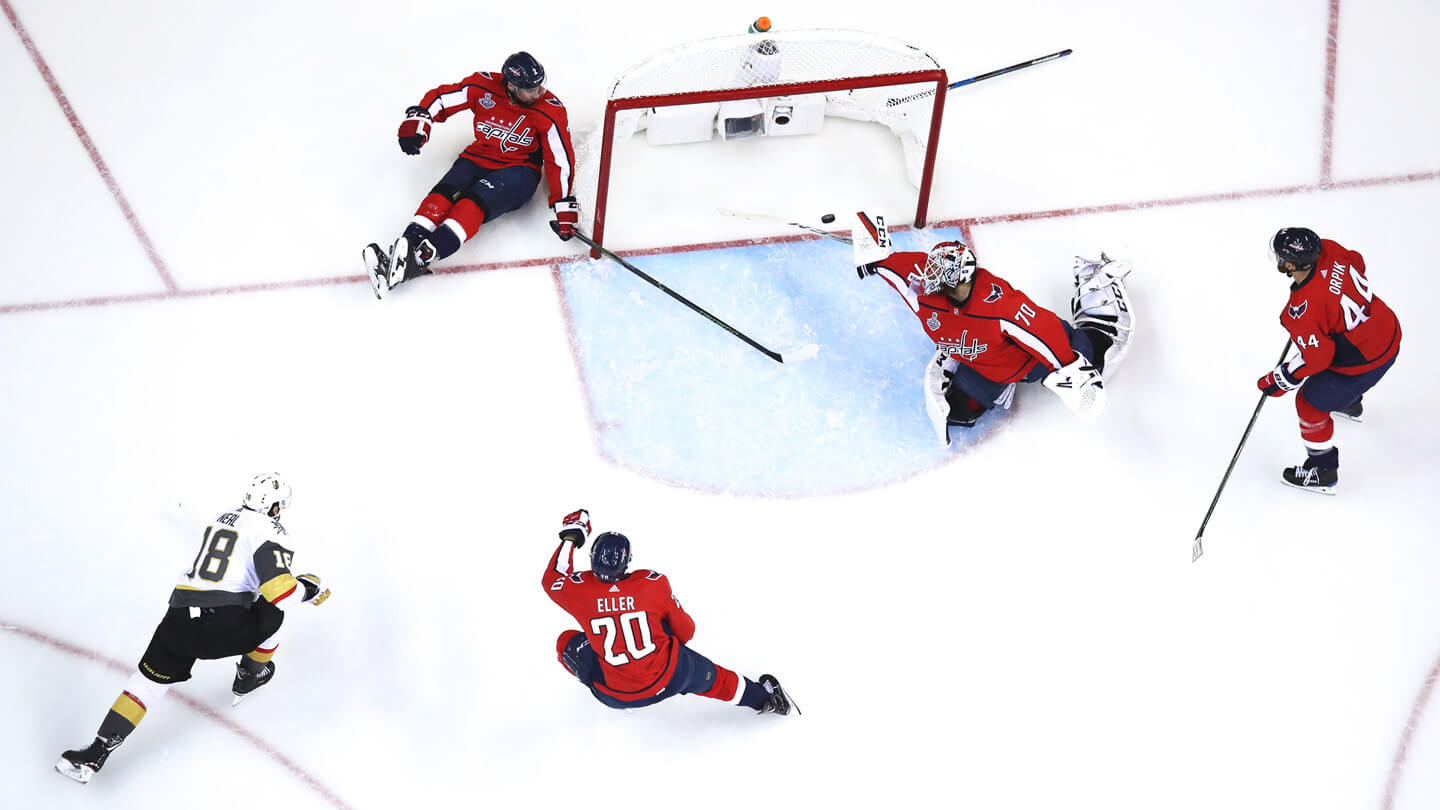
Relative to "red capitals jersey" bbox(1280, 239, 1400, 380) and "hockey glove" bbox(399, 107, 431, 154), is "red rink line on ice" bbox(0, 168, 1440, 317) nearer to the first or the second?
"hockey glove" bbox(399, 107, 431, 154)

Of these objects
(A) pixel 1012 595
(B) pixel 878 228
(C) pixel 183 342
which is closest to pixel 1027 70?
(B) pixel 878 228

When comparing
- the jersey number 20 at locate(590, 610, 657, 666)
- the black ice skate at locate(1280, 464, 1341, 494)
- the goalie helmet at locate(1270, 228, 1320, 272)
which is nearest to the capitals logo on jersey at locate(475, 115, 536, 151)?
the jersey number 20 at locate(590, 610, 657, 666)

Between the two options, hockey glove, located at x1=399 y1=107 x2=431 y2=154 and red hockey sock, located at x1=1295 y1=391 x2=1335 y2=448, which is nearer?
→ red hockey sock, located at x1=1295 y1=391 x2=1335 y2=448

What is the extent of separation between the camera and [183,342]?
5227 mm

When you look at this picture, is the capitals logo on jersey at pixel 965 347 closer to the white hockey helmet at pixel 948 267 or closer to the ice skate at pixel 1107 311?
the white hockey helmet at pixel 948 267

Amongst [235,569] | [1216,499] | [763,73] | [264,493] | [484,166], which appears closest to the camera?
[235,569]

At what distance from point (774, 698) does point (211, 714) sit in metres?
2.05

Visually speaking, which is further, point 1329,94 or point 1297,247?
point 1329,94

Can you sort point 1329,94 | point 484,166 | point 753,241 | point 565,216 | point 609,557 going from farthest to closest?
point 1329,94 < point 753,241 < point 484,166 < point 565,216 < point 609,557

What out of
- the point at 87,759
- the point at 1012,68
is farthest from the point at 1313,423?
the point at 87,759

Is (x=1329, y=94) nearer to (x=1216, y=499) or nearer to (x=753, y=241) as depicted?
(x=1216, y=499)

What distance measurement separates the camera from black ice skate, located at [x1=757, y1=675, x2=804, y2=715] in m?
4.50

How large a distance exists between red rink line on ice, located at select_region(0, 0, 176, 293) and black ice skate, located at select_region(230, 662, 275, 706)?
71.1 inches

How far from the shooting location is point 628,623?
4.04m
